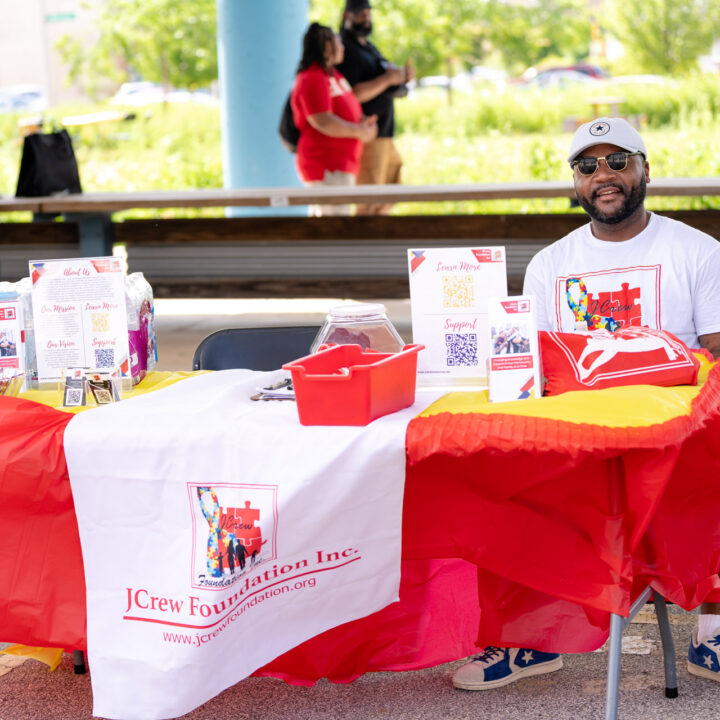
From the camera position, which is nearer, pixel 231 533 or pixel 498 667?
pixel 231 533

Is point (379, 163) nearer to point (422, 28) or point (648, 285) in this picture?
point (648, 285)

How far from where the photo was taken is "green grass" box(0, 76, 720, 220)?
10.7 metres

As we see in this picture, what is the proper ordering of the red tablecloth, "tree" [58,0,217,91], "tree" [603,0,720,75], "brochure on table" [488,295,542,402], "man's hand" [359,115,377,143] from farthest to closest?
"tree" [603,0,720,75] < "tree" [58,0,217,91] < "man's hand" [359,115,377,143] < "brochure on table" [488,295,542,402] < the red tablecloth

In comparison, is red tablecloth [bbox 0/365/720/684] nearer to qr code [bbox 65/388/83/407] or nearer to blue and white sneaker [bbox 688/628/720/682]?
qr code [bbox 65/388/83/407]

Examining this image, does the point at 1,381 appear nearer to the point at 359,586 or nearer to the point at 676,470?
the point at 359,586

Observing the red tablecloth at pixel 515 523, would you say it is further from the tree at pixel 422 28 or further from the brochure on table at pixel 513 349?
the tree at pixel 422 28

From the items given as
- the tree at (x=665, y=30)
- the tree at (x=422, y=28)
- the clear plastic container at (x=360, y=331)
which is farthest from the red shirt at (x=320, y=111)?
the tree at (x=665, y=30)

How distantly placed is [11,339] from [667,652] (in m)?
1.55

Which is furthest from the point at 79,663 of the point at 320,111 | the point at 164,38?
the point at 164,38

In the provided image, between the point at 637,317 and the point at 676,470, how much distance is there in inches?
24.4

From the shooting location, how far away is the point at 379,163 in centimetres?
637

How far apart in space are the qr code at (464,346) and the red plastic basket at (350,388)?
17cm

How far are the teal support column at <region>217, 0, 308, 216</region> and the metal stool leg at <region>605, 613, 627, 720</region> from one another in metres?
5.98

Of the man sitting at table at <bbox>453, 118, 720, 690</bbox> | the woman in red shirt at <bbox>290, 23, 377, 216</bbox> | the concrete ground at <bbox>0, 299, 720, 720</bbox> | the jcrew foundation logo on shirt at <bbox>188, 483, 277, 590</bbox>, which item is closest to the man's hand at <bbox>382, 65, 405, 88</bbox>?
the woman in red shirt at <bbox>290, 23, 377, 216</bbox>
